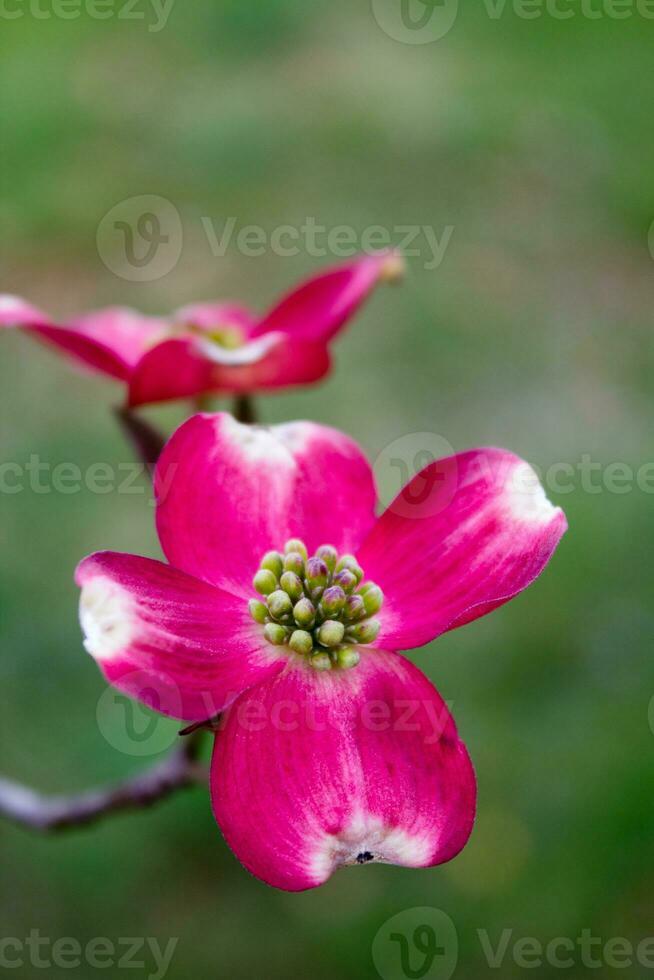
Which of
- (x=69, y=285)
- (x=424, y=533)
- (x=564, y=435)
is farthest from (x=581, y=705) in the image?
(x=69, y=285)

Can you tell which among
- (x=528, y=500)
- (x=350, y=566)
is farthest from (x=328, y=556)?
(x=528, y=500)

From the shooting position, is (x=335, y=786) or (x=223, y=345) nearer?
(x=335, y=786)

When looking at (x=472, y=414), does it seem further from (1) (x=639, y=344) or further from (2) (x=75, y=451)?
(2) (x=75, y=451)

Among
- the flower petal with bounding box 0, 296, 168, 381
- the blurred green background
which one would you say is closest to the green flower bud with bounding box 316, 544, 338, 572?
the flower petal with bounding box 0, 296, 168, 381

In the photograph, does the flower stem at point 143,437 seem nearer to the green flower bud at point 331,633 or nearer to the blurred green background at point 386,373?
the green flower bud at point 331,633

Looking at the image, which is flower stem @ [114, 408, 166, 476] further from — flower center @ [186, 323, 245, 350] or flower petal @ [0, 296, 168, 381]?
flower center @ [186, 323, 245, 350]

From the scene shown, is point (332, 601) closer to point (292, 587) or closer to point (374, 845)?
point (292, 587)
